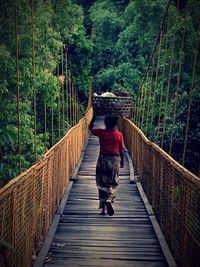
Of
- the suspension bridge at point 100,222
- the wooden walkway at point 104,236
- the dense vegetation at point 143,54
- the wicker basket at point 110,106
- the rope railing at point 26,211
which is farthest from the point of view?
the dense vegetation at point 143,54

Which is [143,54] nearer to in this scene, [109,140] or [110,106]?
[109,140]

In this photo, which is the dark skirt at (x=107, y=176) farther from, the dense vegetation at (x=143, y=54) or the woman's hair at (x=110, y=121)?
the dense vegetation at (x=143, y=54)

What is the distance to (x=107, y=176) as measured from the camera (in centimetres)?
445

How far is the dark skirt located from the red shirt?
8cm

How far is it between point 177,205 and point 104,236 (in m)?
0.98

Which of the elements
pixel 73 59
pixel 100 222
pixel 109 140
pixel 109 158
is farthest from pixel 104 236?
pixel 73 59

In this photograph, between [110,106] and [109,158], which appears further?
[109,158]

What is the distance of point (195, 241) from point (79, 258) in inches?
43.4

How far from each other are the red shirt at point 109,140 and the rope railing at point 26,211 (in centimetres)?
53

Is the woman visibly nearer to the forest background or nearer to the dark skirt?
the dark skirt

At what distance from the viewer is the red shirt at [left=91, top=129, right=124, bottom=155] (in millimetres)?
4324

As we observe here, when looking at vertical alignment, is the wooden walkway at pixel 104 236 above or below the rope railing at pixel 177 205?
below

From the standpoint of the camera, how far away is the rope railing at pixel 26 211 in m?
2.25

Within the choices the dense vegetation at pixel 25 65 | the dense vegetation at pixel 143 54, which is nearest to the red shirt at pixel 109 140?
the dense vegetation at pixel 25 65
